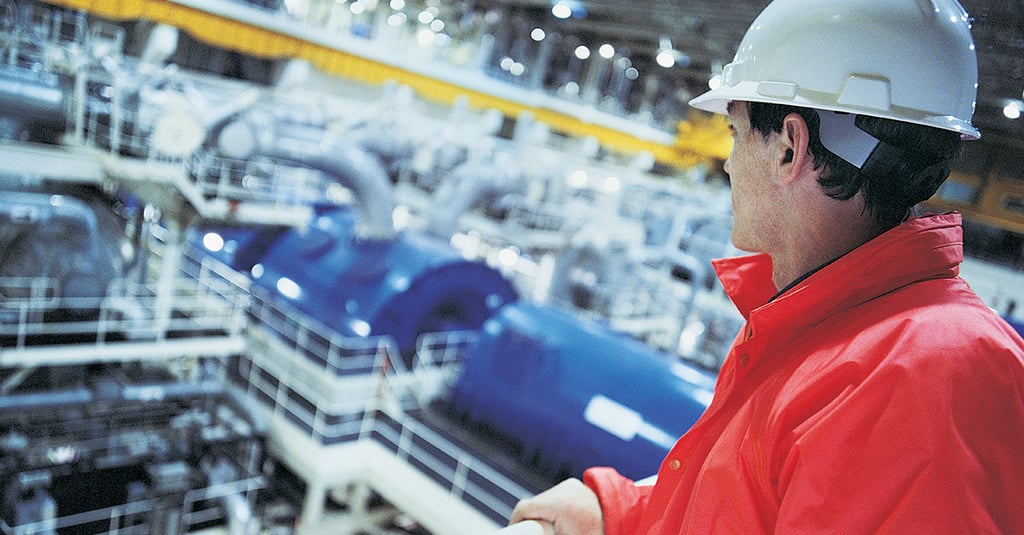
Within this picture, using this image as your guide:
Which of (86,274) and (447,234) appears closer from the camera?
(86,274)

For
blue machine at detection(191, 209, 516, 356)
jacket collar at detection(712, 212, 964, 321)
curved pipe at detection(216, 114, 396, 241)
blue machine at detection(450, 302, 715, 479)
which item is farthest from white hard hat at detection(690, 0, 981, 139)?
blue machine at detection(191, 209, 516, 356)

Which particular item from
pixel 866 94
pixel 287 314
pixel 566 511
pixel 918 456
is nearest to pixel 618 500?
pixel 566 511

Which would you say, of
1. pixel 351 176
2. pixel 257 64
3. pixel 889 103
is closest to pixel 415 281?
pixel 351 176

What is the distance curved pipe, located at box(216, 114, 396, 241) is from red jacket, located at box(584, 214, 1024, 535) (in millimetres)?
5706

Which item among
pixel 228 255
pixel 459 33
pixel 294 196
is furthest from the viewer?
pixel 459 33

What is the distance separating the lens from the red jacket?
2.39ft

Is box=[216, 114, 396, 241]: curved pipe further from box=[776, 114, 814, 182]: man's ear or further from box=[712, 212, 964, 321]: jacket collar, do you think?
box=[712, 212, 964, 321]: jacket collar

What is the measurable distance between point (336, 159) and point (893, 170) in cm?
664

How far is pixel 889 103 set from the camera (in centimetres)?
99

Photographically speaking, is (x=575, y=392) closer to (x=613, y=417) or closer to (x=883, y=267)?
(x=613, y=417)

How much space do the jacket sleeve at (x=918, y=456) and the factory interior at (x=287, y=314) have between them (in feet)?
4.32

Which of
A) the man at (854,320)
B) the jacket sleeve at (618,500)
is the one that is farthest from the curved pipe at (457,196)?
the man at (854,320)

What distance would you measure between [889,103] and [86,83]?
216 inches

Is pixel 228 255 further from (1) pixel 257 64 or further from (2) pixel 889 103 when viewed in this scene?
(2) pixel 889 103
